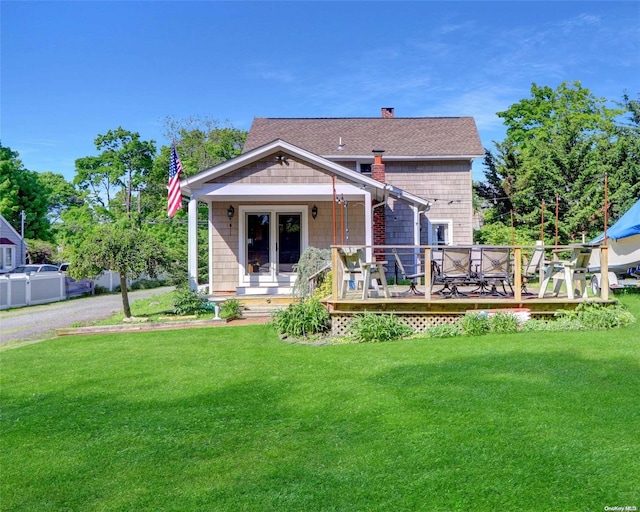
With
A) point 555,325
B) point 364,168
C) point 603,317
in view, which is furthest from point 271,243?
point 603,317

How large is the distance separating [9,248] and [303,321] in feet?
97.9

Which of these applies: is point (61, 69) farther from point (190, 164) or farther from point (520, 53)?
point (520, 53)

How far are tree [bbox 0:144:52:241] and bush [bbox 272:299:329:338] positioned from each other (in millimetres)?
36003

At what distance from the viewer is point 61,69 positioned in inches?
775

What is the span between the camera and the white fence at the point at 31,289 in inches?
677

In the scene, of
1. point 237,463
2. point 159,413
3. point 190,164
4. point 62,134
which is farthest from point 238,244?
point 62,134

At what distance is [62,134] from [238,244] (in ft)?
90.8

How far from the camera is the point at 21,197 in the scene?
A: 1544 inches

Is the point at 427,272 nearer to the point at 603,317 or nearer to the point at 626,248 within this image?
the point at 603,317

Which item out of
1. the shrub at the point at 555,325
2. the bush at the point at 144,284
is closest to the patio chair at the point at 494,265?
the shrub at the point at 555,325

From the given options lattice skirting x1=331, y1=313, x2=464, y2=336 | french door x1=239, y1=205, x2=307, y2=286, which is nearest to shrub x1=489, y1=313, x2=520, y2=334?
lattice skirting x1=331, y1=313, x2=464, y2=336

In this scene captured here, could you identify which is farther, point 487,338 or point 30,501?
point 487,338

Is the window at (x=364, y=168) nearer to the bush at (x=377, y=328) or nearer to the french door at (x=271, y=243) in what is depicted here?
the french door at (x=271, y=243)

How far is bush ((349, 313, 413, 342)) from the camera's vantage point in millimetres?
8484
